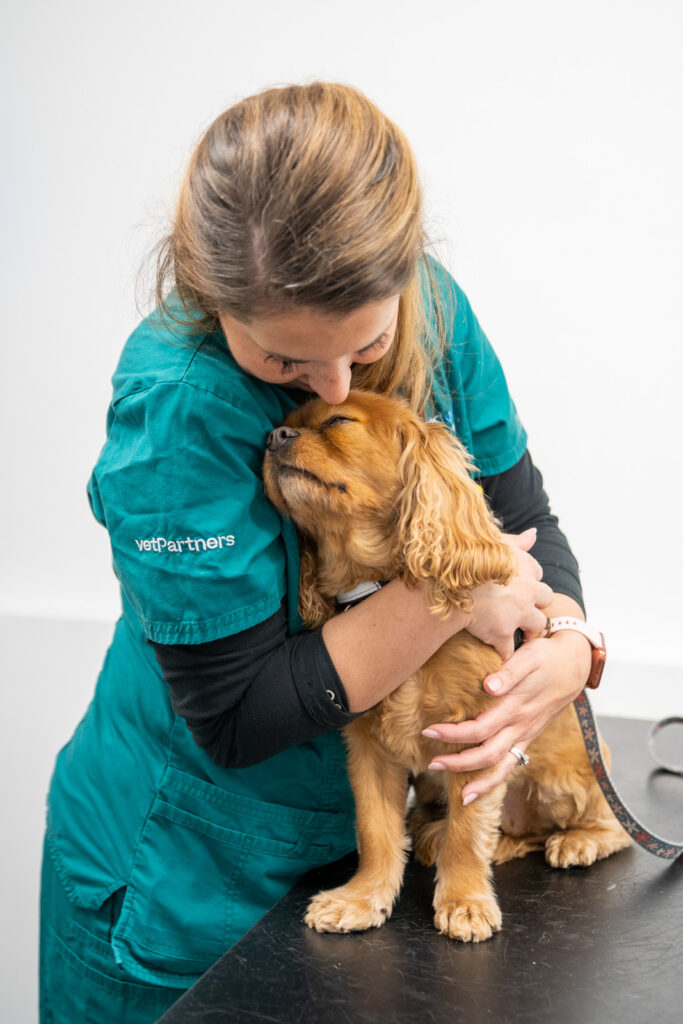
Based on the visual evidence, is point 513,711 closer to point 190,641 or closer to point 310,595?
point 310,595

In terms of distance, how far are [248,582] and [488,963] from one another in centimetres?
61

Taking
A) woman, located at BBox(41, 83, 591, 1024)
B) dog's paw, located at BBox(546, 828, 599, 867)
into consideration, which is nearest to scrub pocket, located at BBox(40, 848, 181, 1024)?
woman, located at BBox(41, 83, 591, 1024)

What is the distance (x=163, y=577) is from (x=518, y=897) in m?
0.77

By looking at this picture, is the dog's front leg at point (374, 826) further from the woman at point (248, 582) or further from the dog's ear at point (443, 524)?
the dog's ear at point (443, 524)

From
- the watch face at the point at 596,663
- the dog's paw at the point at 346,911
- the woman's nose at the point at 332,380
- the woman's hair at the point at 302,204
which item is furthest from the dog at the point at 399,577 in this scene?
the woman's hair at the point at 302,204

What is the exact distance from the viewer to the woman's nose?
4.05 feet

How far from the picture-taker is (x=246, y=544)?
51.9 inches

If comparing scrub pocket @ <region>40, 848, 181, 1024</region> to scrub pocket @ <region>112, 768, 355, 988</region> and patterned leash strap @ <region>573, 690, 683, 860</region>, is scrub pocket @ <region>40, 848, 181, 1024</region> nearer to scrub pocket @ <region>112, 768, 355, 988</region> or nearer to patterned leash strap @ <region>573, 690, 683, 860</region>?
scrub pocket @ <region>112, 768, 355, 988</region>

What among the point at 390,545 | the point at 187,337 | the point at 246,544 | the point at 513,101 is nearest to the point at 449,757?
the point at 390,545

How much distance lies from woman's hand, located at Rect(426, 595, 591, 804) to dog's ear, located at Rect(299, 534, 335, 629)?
0.25m

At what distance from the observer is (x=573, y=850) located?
162 centimetres

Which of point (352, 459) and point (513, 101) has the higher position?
point (513, 101)

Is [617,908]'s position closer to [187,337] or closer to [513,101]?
[187,337]

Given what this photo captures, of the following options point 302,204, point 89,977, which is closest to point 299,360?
point 302,204
